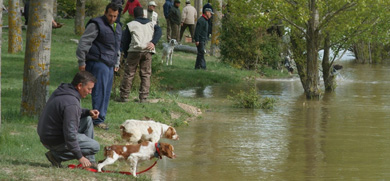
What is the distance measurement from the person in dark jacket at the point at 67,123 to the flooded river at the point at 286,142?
1355mm

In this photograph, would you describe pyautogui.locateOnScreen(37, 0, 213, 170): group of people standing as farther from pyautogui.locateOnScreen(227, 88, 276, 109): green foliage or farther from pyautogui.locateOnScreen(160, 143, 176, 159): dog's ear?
pyautogui.locateOnScreen(227, 88, 276, 109): green foliage

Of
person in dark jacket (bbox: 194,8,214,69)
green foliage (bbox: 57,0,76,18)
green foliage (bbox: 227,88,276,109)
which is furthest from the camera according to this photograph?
green foliage (bbox: 57,0,76,18)

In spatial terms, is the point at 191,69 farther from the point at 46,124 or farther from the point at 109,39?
the point at 46,124

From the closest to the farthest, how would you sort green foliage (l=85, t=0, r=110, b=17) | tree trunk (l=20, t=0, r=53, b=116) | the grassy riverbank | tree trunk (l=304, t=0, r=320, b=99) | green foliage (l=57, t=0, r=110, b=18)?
the grassy riverbank → tree trunk (l=20, t=0, r=53, b=116) → tree trunk (l=304, t=0, r=320, b=99) → green foliage (l=57, t=0, r=110, b=18) → green foliage (l=85, t=0, r=110, b=17)

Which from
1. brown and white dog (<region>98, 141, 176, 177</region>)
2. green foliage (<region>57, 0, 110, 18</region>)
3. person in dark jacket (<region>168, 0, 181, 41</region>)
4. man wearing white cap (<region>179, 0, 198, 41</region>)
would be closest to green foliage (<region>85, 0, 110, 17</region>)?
green foliage (<region>57, 0, 110, 18</region>)

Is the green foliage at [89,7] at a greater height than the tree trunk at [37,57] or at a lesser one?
greater

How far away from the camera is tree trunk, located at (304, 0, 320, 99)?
58.8 ft

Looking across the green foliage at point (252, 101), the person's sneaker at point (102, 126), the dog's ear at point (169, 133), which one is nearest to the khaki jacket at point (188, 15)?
the green foliage at point (252, 101)

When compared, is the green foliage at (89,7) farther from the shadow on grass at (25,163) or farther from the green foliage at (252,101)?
the shadow on grass at (25,163)

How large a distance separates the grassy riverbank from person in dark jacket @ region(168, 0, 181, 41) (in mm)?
1409

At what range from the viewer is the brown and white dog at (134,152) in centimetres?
788

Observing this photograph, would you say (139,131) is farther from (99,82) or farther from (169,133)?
(99,82)

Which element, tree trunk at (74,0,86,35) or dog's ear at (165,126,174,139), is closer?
dog's ear at (165,126,174,139)

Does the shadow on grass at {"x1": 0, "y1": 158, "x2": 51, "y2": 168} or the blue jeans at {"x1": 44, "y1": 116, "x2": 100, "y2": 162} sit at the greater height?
the blue jeans at {"x1": 44, "y1": 116, "x2": 100, "y2": 162}
